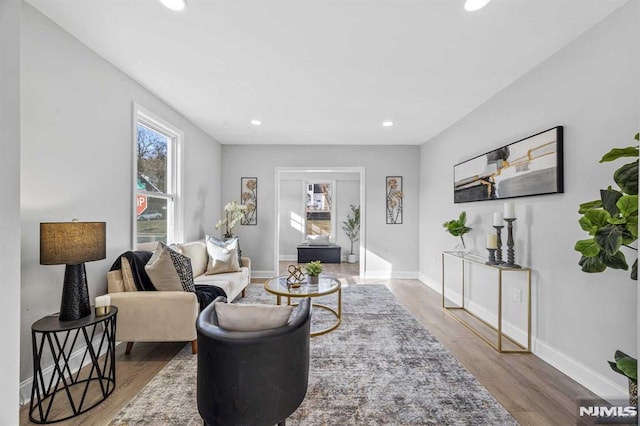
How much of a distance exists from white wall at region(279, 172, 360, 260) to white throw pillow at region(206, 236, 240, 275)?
4065 millimetres

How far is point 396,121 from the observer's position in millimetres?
3998

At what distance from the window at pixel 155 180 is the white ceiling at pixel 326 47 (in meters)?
0.40

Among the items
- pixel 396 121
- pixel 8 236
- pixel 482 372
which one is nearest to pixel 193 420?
pixel 8 236

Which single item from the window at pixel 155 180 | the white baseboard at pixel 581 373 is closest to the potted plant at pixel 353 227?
the window at pixel 155 180

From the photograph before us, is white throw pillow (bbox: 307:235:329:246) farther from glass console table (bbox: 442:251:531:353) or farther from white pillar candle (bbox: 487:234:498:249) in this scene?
white pillar candle (bbox: 487:234:498:249)

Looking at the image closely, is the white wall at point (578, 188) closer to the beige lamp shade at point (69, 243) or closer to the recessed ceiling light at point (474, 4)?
the recessed ceiling light at point (474, 4)

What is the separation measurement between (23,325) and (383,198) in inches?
189

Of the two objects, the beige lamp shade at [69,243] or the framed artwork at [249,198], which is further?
the framed artwork at [249,198]

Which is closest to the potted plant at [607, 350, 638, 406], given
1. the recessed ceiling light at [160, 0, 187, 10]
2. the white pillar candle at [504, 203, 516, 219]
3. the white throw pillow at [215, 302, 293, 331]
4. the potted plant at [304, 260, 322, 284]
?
the white pillar candle at [504, 203, 516, 219]

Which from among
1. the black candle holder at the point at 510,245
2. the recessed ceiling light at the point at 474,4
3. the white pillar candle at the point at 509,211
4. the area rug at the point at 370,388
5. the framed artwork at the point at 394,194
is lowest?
the area rug at the point at 370,388

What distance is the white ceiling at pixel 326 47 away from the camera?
6.06 ft

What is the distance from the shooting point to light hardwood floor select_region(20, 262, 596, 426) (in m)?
1.75

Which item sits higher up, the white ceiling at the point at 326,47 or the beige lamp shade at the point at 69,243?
the white ceiling at the point at 326,47

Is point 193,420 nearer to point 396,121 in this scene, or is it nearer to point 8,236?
point 8,236
